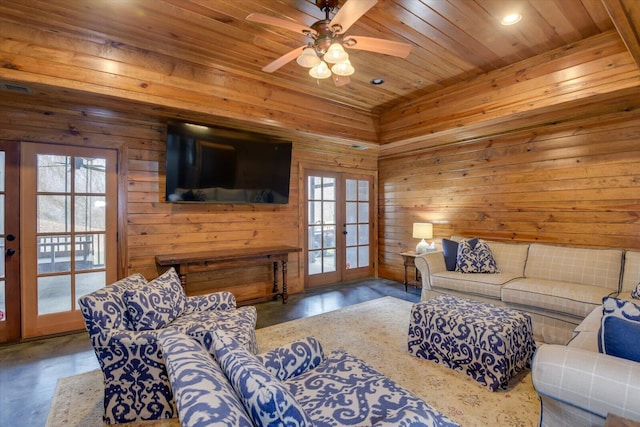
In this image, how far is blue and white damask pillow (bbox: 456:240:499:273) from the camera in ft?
12.4

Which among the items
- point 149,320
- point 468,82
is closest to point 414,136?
point 468,82

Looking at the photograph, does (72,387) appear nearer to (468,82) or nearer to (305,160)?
(305,160)

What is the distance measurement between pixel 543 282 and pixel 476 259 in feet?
2.40

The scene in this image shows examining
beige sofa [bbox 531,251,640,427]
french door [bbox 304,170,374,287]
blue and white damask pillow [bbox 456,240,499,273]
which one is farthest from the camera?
french door [bbox 304,170,374,287]

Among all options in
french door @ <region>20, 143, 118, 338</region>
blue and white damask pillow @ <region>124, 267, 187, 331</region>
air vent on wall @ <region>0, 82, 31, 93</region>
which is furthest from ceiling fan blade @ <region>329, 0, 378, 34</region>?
french door @ <region>20, 143, 118, 338</region>

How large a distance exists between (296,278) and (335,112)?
258cm

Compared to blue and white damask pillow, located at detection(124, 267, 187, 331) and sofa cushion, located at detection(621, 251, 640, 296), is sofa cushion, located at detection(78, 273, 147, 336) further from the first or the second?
sofa cushion, located at detection(621, 251, 640, 296)

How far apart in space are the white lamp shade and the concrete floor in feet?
2.99

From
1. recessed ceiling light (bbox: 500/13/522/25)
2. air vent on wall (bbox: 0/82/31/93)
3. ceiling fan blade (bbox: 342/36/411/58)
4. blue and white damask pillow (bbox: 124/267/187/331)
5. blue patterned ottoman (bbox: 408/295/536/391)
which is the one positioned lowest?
blue patterned ottoman (bbox: 408/295/536/391)

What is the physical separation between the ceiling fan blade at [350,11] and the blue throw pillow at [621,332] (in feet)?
6.44

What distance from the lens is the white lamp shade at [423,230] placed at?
4.83m

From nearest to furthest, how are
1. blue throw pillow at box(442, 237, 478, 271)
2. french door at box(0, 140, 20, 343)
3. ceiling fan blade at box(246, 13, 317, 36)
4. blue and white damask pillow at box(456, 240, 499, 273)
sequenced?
ceiling fan blade at box(246, 13, 317, 36) → french door at box(0, 140, 20, 343) → blue and white damask pillow at box(456, 240, 499, 273) → blue throw pillow at box(442, 237, 478, 271)

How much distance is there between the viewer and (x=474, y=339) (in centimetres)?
230

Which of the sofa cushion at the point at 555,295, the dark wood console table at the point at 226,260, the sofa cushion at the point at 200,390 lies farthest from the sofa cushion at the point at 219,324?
the sofa cushion at the point at 555,295
